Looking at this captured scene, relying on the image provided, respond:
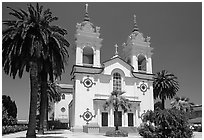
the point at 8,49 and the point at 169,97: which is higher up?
the point at 8,49

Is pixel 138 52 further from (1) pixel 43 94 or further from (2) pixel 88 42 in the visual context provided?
(1) pixel 43 94

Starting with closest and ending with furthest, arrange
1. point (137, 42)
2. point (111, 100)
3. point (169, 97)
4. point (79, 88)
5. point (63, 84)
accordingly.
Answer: point (111, 100)
point (79, 88)
point (137, 42)
point (169, 97)
point (63, 84)

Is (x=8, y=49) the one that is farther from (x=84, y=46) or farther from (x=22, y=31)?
(x=84, y=46)

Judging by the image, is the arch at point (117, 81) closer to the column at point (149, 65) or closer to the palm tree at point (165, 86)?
the column at point (149, 65)

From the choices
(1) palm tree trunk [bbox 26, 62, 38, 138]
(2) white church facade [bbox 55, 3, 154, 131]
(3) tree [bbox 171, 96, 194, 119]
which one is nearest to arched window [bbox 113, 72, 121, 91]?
(2) white church facade [bbox 55, 3, 154, 131]

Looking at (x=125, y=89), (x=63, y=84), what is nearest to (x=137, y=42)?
(x=125, y=89)

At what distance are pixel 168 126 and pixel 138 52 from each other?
26718mm

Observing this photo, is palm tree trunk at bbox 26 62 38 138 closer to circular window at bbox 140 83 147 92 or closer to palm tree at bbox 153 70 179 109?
circular window at bbox 140 83 147 92

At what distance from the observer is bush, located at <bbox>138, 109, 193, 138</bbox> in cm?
1969

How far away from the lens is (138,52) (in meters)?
45.1

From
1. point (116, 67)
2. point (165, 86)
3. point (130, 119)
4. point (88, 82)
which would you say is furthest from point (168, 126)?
point (165, 86)

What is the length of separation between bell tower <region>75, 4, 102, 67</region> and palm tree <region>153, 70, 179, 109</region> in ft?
47.2

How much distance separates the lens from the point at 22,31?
2072 centimetres

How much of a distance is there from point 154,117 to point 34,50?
11.9 meters
